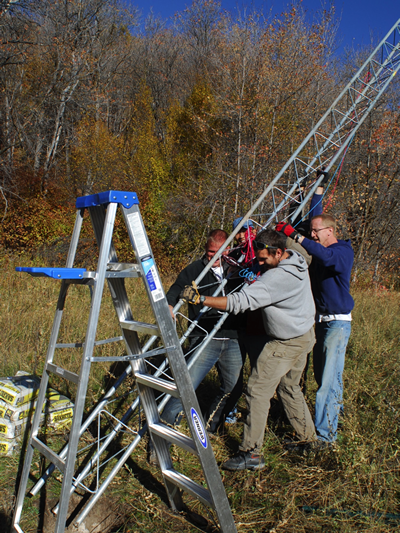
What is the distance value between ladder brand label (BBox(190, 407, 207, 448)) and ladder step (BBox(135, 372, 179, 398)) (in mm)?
142

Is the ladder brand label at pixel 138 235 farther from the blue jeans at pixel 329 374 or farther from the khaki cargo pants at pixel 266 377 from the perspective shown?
the blue jeans at pixel 329 374

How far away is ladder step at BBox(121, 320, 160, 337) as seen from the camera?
7.94 ft

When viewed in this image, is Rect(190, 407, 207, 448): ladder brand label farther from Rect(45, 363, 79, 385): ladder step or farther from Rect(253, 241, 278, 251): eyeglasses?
Rect(253, 241, 278, 251): eyeglasses

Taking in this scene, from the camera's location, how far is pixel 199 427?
2.51 meters

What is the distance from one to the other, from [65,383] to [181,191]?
1470cm

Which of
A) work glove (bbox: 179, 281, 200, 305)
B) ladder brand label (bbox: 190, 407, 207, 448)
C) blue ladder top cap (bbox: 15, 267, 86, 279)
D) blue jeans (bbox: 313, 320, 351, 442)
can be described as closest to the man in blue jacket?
blue jeans (bbox: 313, 320, 351, 442)

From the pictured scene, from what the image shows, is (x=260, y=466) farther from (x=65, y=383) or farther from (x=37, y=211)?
(x=37, y=211)

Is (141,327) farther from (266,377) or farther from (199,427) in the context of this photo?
(266,377)

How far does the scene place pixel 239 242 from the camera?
4820 millimetres

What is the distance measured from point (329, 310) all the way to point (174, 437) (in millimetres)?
2156

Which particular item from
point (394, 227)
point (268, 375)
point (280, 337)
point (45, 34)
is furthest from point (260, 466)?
Result: point (45, 34)

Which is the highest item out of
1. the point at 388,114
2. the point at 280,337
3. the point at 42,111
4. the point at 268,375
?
the point at 42,111

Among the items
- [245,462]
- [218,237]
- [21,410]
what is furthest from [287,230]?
[21,410]

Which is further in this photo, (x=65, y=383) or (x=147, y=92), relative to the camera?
(x=147, y=92)
